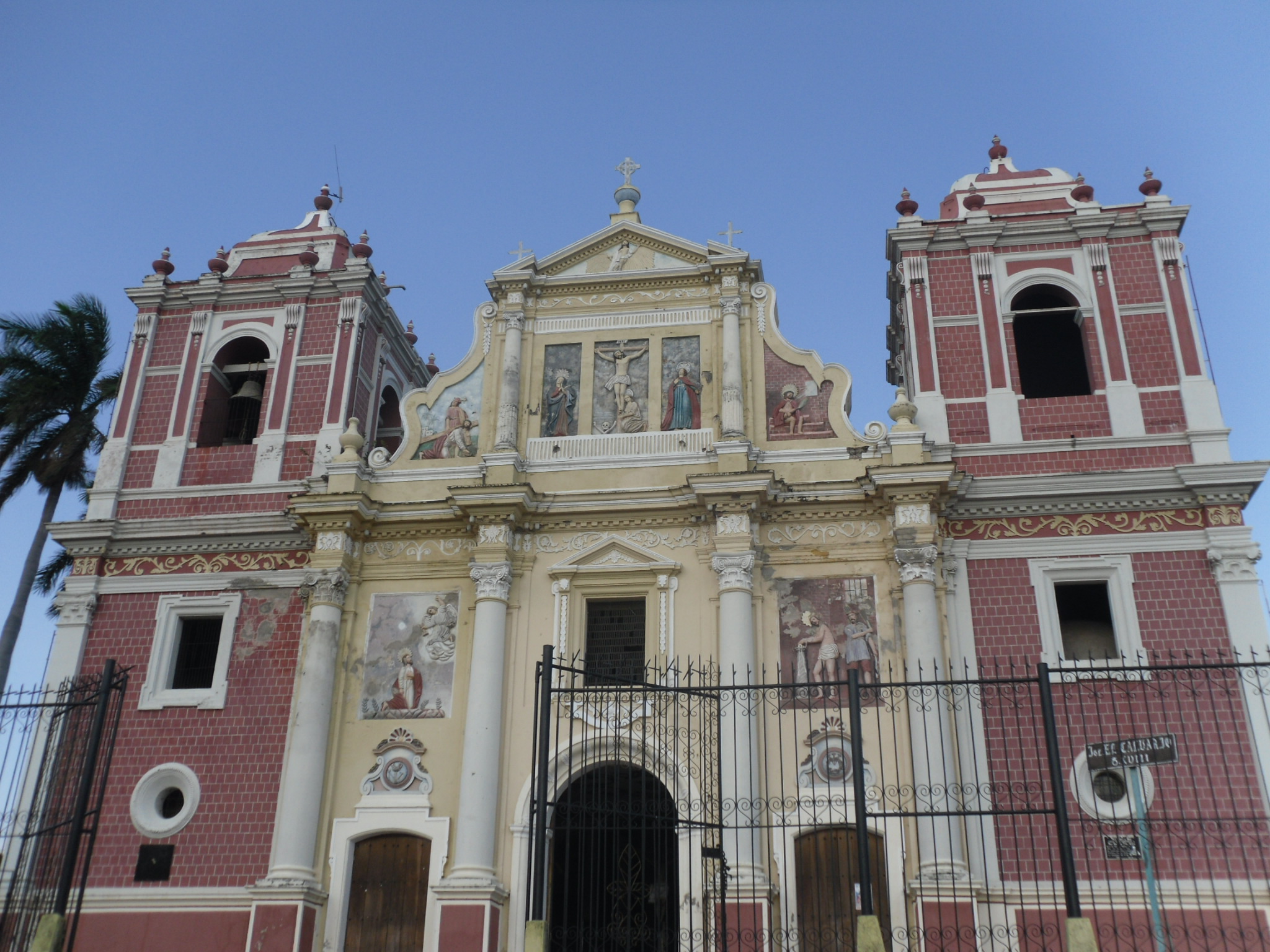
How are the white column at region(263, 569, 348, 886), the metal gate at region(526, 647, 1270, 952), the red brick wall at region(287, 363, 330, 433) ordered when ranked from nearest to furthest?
the metal gate at region(526, 647, 1270, 952) < the white column at region(263, 569, 348, 886) < the red brick wall at region(287, 363, 330, 433)

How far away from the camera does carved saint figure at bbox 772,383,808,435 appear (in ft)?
63.4

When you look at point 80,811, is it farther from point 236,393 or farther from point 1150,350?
point 1150,350

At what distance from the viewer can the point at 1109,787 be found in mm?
16453

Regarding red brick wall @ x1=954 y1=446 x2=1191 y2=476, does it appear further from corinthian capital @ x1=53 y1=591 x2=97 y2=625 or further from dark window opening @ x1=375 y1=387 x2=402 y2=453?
corinthian capital @ x1=53 y1=591 x2=97 y2=625

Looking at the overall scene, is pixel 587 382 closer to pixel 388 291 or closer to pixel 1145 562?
pixel 388 291

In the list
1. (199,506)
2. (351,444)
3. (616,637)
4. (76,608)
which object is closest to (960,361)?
(616,637)

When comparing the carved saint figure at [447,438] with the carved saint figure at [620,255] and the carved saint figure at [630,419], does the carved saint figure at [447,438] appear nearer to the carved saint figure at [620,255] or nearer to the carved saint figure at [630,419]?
the carved saint figure at [630,419]

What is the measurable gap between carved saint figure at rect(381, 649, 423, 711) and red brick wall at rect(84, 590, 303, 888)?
168 cm

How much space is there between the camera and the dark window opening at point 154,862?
1772 cm

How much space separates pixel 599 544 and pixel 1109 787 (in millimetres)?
7939

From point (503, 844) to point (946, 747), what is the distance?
6273 millimetres

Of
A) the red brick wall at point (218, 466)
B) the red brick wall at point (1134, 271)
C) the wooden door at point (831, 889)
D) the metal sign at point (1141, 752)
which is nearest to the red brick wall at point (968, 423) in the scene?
the red brick wall at point (1134, 271)

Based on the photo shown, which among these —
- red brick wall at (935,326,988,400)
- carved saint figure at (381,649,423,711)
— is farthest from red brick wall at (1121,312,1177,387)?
carved saint figure at (381,649,423,711)

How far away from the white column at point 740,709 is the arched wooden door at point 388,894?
4413 mm
